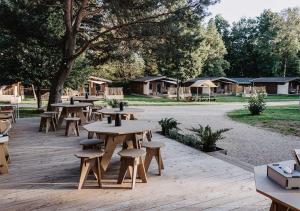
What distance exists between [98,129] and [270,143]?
6838 millimetres

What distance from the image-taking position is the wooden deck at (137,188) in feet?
13.6

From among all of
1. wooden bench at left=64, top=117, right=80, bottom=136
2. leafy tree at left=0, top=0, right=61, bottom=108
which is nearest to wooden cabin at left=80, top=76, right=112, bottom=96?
leafy tree at left=0, top=0, right=61, bottom=108

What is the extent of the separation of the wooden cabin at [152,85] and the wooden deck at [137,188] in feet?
120

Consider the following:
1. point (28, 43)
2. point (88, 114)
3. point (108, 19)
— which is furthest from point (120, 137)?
point (28, 43)

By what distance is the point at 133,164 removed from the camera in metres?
4.82

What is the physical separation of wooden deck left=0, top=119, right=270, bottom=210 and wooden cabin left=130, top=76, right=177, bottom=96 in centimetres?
3655

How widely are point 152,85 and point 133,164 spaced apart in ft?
130

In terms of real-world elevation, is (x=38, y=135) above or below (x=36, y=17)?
below

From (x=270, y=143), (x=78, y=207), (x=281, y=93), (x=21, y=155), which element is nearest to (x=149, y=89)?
(x=281, y=93)

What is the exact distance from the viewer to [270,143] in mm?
10156

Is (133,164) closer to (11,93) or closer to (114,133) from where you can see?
(114,133)

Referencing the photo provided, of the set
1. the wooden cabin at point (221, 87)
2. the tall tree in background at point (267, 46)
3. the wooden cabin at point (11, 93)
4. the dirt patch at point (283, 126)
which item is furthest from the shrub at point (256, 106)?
the tall tree in background at point (267, 46)

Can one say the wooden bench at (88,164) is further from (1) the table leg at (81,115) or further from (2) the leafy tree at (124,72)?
(2) the leafy tree at (124,72)

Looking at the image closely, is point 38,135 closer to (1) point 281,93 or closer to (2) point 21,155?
(2) point 21,155
